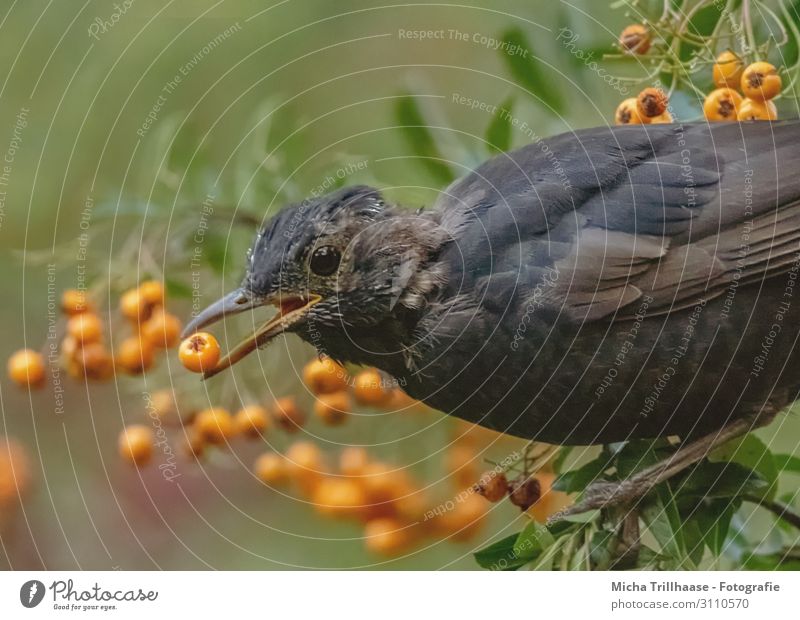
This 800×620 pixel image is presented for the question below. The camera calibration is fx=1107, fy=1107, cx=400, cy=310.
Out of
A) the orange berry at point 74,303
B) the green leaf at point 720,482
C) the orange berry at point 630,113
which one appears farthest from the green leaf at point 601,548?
the orange berry at point 74,303

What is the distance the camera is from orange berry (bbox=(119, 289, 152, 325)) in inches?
79.1

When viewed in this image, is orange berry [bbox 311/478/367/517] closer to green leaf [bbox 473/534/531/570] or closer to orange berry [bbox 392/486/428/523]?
orange berry [bbox 392/486/428/523]

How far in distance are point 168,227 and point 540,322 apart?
2.33 ft

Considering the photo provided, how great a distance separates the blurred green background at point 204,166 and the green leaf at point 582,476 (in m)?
0.13

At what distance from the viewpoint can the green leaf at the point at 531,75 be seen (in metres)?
2.09

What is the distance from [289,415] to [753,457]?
2.81ft

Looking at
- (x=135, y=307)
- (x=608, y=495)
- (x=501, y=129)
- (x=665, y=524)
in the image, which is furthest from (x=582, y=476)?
(x=135, y=307)

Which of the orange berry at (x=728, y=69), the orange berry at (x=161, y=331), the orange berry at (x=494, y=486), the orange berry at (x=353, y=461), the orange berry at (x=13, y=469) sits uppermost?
the orange berry at (x=728, y=69)

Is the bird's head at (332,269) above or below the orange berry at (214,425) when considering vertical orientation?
above

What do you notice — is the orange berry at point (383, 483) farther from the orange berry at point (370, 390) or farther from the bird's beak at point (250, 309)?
the bird's beak at point (250, 309)

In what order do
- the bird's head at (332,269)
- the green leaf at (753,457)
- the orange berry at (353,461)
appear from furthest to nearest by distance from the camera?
the orange berry at (353,461), the green leaf at (753,457), the bird's head at (332,269)

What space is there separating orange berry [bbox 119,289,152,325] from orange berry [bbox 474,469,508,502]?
697 mm

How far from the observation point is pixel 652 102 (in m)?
2.05

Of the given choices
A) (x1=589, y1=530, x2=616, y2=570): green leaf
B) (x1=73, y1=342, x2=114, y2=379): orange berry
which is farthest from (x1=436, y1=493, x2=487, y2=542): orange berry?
(x1=73, y1=342, x2=114, y2=379): orange berry
